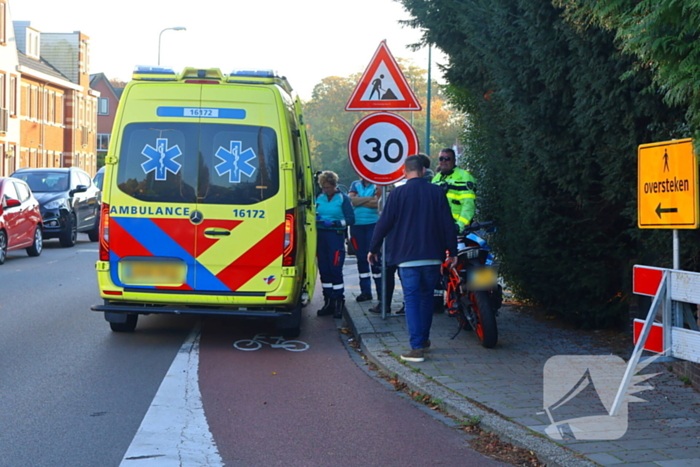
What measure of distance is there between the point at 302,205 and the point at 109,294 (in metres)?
2.11

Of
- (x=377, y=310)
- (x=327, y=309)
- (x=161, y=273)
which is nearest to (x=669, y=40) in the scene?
(x=161, y=273)

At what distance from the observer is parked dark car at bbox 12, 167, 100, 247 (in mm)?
22406

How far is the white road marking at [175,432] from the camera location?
16.2 ft

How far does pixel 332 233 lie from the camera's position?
10.9 metres

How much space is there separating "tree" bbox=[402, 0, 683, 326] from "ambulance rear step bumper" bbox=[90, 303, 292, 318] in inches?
107

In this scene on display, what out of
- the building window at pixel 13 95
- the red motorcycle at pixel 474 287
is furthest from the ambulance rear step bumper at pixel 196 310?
the building window at pixel 13 95

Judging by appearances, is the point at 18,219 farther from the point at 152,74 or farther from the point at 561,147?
the point at 561,147

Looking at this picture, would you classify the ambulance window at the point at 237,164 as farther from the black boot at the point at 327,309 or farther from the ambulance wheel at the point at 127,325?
the black boot at the point at 327,309

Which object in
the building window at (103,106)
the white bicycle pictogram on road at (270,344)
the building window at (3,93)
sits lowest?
the white bicycle pictogram on road at (270,344)

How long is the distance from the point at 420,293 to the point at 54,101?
176 ft

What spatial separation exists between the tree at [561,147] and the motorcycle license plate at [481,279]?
2.50 feet

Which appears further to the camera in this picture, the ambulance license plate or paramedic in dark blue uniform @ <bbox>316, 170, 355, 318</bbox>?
paramedic in dark blue uniform @ <bbox>316, 170, 355, 318</bbox>

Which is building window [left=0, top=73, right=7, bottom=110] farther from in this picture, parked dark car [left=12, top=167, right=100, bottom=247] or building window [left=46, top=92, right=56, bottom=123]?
parked dark car [left=12, top=167, right=100, bottom=247]

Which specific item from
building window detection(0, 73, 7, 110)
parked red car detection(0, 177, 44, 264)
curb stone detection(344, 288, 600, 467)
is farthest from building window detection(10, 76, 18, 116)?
curb stone detection(344, 288, 600, 467)
